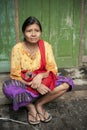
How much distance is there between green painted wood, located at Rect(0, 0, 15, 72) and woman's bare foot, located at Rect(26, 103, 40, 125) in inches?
74.2

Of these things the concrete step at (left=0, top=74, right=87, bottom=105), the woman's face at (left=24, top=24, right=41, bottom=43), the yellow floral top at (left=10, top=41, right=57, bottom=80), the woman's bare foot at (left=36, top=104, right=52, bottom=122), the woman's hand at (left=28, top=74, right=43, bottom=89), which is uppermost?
the woman's face at (left=24, top=24, right=41, bottom=43)

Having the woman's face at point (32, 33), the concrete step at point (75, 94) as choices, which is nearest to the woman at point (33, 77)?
the woman's face at point (32, 33)

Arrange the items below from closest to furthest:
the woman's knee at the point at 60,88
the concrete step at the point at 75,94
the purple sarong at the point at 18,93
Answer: the purple sarong at the point at 18,93 < the woman's knee at the point at 60,88 < the concrete step at the point at 75,94

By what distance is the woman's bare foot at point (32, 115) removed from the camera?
145 inches

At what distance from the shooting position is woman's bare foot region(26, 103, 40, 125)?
3678 millimetres

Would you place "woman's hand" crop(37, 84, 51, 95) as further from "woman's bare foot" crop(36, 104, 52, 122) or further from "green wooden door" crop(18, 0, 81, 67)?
"green wooden door" crop(18, 0, 81, 67)

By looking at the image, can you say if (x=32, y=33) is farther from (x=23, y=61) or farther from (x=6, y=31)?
(x=6, y=31)

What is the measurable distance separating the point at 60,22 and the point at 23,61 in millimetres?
2004

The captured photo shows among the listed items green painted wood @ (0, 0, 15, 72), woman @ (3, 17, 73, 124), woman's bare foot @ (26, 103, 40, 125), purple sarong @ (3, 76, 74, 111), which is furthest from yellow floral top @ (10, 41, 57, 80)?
green painted wood @ (0, 0, 15, 72)

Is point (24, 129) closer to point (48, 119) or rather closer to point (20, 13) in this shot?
point (48, 119)

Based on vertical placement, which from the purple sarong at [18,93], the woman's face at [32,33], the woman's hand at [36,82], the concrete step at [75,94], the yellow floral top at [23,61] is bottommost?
the concrete step at [75,94]

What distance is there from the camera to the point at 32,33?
3645mm

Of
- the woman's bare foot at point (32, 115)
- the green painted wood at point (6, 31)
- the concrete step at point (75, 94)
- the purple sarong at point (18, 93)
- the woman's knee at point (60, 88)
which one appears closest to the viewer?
the purple sarong at point (18, 93)

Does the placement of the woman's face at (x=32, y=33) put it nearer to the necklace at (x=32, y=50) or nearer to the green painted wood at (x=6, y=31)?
the necklace at (x=32, y=50)
